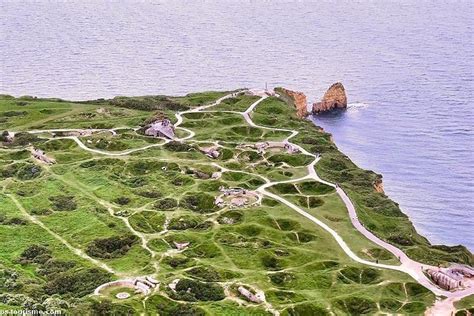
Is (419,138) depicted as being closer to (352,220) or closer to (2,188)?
(352,220)

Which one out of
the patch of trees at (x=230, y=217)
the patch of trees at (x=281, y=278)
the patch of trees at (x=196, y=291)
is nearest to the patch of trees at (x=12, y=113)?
the patch of trees at (x=230, y=217)

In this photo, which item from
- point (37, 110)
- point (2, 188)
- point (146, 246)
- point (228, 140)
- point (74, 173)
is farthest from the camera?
point (37, 110)

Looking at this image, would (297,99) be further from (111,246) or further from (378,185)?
(111,246)

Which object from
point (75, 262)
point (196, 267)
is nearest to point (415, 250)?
point (196, 267)

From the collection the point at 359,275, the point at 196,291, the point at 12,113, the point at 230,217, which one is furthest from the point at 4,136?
the point at 359,275

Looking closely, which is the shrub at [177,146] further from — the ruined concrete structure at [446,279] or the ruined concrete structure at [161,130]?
the ruined concrete structure at [446,279]

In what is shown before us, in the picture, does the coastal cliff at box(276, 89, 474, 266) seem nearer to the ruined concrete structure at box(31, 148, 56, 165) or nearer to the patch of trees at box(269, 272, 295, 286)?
the patch of trees at box(269, 272, 295, 286)
